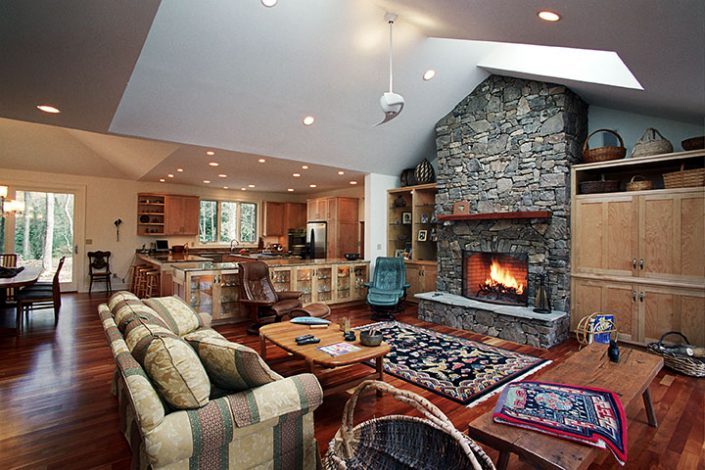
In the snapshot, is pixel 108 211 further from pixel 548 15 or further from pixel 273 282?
pixel 548 15

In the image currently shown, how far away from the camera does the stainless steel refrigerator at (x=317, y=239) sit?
9.13 meters

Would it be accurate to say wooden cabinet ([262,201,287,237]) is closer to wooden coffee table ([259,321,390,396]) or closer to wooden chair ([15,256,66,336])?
wooden chair ([15,256,66,336])

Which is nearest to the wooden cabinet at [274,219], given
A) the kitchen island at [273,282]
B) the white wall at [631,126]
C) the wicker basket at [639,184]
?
the kitchen island at [273,282]

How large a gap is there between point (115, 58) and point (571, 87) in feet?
16.6

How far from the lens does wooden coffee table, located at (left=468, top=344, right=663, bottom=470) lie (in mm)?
1501

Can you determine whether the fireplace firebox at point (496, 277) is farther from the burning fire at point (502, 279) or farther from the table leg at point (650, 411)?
the table leg at point (650, 411)

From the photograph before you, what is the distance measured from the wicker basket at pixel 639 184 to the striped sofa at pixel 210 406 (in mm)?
4586

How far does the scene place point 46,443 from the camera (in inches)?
91.8

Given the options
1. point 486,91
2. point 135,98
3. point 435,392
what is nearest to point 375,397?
point 435,392

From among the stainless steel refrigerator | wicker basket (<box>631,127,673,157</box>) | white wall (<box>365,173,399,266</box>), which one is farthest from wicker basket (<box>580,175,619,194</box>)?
the stainless steel refrigerator

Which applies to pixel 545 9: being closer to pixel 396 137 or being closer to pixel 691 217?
pixel 691 217

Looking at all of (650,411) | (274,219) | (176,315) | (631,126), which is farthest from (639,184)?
(274,219)

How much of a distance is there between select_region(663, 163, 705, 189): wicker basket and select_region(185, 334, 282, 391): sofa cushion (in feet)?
15.9

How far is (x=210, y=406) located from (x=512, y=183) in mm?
4932
